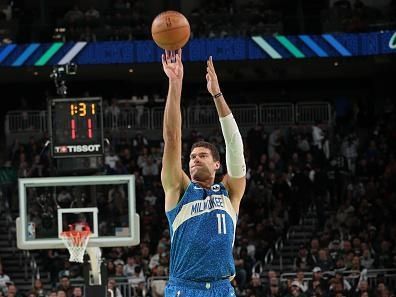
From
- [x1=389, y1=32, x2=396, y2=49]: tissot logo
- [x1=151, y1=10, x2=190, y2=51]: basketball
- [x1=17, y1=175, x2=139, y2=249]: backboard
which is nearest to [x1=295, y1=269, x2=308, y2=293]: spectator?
[x1=17, y1=175, x2=139, y2=249]: backboard

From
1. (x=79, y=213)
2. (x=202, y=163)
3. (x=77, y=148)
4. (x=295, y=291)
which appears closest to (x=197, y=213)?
(x=202, y=163)

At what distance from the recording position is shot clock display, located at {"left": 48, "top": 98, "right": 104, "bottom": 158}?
19.9 m

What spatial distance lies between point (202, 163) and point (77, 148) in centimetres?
1176

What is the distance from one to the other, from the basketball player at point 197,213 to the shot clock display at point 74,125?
37.6 ft

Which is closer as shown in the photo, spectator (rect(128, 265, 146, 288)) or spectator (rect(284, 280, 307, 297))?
spectator (rect(284, 280, 307, 297))

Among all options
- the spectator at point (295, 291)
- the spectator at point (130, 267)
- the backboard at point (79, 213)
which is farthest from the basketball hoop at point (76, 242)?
the spectator at point (130, 267)

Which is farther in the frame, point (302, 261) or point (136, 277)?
point (302, 261)

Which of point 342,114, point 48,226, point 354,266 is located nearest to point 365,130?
point 342,114

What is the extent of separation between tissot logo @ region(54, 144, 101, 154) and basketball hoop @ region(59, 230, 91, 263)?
1392 mm

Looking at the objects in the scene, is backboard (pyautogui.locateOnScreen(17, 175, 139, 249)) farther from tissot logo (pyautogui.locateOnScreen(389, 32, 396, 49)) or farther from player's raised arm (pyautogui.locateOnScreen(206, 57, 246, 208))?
player's raised arm (pyautogui.locateOnScreen(206, 57, 246, 208))

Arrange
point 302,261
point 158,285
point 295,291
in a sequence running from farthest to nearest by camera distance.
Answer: point 302,261
point 158,285
point 295,291

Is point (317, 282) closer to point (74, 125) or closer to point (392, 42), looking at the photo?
point (74, 125)

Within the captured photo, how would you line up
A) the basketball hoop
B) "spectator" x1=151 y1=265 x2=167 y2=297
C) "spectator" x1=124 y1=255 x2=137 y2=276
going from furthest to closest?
"spectator" x1=124 y1=255 x2=137 y2=276 < "spectator" x1=151 y1=265 x2=167 y2=297 < the basketball hoop

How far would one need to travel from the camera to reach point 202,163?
837cm
